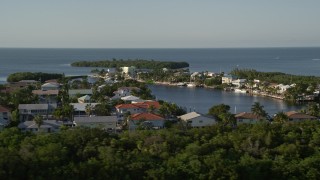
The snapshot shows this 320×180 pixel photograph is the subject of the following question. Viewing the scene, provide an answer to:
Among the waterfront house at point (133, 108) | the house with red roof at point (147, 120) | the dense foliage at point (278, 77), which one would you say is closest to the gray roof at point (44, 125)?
the house with red roof at point (147, 120)

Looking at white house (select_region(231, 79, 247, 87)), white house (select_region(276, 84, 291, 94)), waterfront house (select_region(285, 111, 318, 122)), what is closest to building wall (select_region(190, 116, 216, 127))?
waterfront house (select_region(285, 111, 318, 122))

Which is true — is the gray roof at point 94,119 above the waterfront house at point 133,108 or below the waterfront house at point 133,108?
above

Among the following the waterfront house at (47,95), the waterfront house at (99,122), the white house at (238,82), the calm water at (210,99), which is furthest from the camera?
the white house at (238,82)

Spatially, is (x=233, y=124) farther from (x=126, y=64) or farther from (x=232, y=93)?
(x=126, y=64)

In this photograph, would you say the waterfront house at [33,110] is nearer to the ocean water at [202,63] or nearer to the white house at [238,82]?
the white house at [238,82]

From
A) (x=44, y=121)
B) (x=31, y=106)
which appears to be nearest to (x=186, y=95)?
(x=31, y=106)

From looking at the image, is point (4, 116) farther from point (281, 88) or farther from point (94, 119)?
point (281, 88)

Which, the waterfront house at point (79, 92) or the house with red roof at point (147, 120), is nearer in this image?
the house with red roof at point (147, 120)
